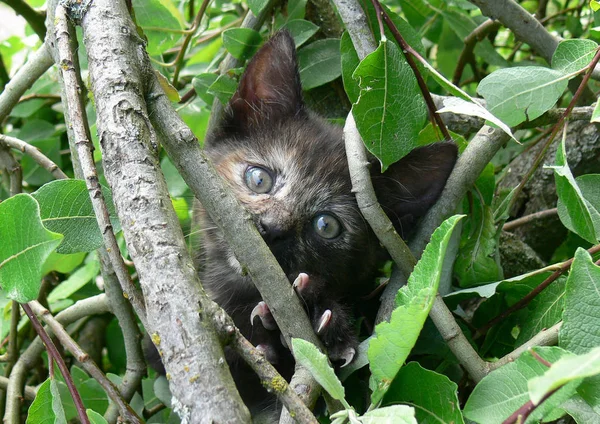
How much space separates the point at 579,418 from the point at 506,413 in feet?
0.49

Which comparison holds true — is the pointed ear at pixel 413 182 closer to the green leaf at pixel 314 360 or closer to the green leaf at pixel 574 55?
the green leaf at pixel 574 55

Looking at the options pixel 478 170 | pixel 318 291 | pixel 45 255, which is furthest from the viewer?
pixel 318 291

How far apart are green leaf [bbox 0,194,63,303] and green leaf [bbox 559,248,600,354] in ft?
2.93

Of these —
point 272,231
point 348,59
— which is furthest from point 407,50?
point 272,231

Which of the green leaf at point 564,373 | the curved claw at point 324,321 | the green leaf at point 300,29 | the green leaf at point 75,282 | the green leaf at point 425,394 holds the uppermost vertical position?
the green leaf at point 300,29

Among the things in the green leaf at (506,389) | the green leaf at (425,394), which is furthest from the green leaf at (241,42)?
the green leaf at (506,389)

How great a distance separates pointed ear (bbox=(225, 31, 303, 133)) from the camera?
2092 millimetres

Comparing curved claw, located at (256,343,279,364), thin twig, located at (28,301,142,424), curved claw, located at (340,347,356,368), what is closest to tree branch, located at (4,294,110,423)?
thin twig, located at (28,301,142,424)

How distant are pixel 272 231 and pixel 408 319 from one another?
0.93 metres

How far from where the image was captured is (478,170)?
5.63ft

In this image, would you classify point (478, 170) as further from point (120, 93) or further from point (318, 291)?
point (120, 93)

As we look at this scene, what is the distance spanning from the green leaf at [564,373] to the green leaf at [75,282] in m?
1.74

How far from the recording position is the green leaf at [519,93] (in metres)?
1.47

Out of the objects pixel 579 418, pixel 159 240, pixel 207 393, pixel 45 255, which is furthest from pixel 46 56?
pixel 579 418
